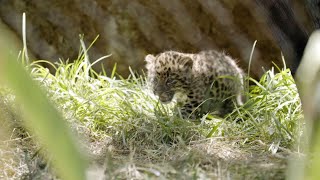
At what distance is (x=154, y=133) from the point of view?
4168 mm

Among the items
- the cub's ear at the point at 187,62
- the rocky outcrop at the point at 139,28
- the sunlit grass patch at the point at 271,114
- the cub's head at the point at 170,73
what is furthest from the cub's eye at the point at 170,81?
the rocky outcrop at the point at 139,28

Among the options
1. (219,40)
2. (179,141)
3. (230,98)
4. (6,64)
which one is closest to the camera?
(6,64)

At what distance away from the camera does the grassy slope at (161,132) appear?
323 centimetres

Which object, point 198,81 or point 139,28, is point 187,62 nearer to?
point 198,81

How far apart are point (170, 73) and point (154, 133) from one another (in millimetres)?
997

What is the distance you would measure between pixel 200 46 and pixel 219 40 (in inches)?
9.4

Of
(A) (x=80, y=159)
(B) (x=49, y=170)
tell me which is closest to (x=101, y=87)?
(B) (x=49, y=170)

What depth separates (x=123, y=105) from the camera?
15.1 feet

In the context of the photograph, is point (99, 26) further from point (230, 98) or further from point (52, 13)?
point (230, 98)

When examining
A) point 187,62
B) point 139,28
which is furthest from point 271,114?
point 139,28

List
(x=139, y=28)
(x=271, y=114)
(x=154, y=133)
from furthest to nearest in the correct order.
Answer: (x=139, y=28), (x=271, y=114), (x=154, y=133)

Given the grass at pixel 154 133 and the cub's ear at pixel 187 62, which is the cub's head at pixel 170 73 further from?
the grass at pixel 154 133

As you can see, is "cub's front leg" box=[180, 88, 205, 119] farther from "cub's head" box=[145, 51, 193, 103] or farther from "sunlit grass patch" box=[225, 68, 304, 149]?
"sunlit grass patch" box=[225, 68, 304, 149]

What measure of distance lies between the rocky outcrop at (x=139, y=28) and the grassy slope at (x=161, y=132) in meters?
0.76
